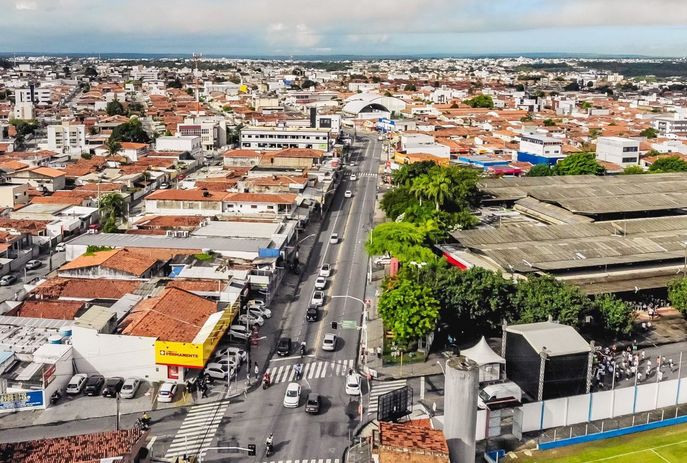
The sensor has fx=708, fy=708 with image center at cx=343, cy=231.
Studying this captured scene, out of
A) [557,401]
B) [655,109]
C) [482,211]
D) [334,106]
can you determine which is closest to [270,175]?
[482,211]

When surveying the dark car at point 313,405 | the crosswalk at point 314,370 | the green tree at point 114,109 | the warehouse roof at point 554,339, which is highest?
the green tree at point 114,109

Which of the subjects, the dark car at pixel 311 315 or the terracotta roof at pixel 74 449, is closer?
the terracotta roof at pixel 74 449

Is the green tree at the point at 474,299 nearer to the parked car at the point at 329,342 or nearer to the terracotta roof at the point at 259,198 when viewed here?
the parked car at the point at 329,342

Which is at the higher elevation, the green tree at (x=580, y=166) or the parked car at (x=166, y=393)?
the green tree at (x=580, y=166)

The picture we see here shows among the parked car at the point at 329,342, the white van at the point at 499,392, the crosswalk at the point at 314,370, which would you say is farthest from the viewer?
the parked car at the point at 329,342

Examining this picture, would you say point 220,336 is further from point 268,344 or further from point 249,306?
point 249,306

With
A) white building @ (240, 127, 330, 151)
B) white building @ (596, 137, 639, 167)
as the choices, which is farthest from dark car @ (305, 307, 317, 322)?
white building @ (596, 137, 639, 167)

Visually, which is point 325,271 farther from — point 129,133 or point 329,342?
point 129,133

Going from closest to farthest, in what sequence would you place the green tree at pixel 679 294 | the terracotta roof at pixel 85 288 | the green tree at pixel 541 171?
the green tree at pixel 679 294 → the terracotta roof at pixel 85 288 → the green tree at pixel 541 171

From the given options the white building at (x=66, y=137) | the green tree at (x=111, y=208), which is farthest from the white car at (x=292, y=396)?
the white building at (x=66, y=137)
